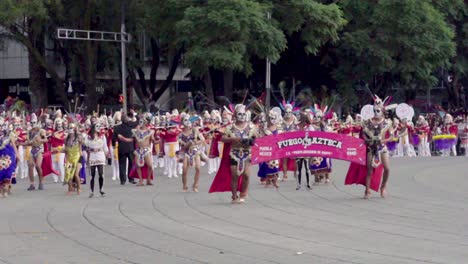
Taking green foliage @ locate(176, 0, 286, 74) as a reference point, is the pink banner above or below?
below

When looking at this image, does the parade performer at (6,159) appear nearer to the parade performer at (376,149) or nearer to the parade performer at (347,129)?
the parade performer at (376,149)

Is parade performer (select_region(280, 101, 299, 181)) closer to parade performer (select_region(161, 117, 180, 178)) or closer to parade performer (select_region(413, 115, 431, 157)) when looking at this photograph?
parade performer (select_region(161, 117, 180, 178))

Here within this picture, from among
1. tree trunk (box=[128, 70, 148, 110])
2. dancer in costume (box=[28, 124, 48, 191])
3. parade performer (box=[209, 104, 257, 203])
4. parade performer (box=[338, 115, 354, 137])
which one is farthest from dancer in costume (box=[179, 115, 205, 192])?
tree trunk (box=[128, 70, 148, 110])

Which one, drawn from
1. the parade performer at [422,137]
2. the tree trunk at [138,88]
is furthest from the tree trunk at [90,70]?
the parade performer at [422,137]

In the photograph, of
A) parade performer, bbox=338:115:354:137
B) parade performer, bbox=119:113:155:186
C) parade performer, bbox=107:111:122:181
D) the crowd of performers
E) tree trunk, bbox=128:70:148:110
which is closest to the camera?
the crowd of performers

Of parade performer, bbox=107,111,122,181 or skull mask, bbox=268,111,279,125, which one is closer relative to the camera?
→ skull mask, bbox=268,111,279,125

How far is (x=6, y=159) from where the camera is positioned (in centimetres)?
2116

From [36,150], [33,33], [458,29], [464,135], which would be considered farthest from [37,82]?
[36,150]

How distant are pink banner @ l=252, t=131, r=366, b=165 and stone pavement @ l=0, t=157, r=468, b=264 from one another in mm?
865

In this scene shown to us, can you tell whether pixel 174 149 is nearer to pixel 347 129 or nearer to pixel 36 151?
pixel 36 151

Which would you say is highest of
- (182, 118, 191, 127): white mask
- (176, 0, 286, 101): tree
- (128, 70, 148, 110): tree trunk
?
(176, 0, 286, 101): tree

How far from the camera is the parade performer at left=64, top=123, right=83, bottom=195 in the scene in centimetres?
2144

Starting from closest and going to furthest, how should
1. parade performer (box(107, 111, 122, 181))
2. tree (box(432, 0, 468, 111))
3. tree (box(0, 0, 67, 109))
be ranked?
parade performer (box(107, 111, 122, 181))
tree (box(0, 0, 67, 109))
tree (box(432, 0, 468, 111))

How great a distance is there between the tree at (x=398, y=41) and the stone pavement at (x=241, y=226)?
25.0 meters
